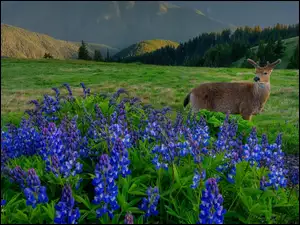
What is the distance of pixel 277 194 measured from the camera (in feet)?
13.6

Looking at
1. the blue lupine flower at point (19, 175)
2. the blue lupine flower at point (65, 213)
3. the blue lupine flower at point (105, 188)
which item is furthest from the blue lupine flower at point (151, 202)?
the blue lupine flower at point (19, 175)

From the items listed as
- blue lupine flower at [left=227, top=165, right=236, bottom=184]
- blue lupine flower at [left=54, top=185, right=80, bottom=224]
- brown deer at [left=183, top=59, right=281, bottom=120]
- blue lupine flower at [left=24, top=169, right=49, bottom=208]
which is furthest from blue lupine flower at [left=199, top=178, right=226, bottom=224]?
brown deer at [left=183, top=59, right=281, bottom=120]

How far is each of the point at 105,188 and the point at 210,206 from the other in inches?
37.4

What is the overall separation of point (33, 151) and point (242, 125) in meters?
5.36

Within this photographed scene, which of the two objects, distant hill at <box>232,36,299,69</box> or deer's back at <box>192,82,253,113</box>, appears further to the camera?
distant hill at <box>232,36,299,69</box>

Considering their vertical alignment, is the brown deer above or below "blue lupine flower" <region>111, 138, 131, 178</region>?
below

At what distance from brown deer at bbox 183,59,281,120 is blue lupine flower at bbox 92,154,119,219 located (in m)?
8.95

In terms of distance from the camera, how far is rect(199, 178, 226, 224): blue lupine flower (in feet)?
10.4

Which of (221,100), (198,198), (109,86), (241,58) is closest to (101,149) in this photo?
(198,198)

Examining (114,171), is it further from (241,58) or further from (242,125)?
(241,58)

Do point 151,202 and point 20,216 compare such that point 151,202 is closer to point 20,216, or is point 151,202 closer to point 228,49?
point 20,216

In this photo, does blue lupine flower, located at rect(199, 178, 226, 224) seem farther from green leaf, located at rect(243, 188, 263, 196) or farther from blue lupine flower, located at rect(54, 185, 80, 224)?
blue lupine flower, located at rect(54, 185, 80, 224)

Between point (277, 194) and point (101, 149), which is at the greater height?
point (101, 149)

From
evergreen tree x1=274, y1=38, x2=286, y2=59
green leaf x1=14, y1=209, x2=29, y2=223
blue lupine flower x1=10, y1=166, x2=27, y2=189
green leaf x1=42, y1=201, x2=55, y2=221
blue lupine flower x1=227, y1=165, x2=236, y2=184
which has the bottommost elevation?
green leaf x1=14, y1=209, x2=29, y2=223
